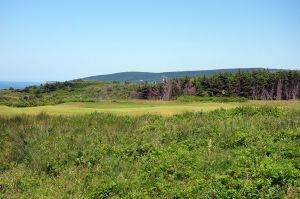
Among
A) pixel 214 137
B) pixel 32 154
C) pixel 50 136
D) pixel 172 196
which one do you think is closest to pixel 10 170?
pixel 32 154

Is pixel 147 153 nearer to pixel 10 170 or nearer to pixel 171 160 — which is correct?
pixel 171 160

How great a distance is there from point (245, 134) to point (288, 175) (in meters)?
4.83

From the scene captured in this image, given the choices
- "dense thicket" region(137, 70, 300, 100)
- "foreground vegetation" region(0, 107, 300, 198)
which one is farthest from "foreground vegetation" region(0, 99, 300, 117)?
"dense thicket" region(137, 70, 300, 100)

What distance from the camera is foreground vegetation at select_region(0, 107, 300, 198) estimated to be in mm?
9026

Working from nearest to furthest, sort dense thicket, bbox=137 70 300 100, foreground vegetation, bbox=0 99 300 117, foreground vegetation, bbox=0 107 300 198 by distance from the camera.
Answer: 1. foreground vegetation, bbox=0 107 300 198
2. foreground vegetation, bbox=0 99 300 117
3. dense thicket, bbox=137 70 300 100

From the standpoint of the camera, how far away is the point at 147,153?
1293 cm

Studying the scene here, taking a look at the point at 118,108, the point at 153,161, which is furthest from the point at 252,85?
the point at 153,161

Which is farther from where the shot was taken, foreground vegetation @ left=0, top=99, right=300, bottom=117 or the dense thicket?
the dense thicket

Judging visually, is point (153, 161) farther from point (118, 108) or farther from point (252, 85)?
point (252, 85)

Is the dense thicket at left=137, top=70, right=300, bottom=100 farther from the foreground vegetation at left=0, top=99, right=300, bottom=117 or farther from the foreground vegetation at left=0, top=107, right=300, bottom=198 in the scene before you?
the foreground vegetation at left=0, top=107, right=300, bottom=198

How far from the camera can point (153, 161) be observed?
11766 mm

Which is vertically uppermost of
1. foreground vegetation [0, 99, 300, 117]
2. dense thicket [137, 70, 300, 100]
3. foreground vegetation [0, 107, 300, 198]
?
foreground vegetation [0, 107, 300, 198]

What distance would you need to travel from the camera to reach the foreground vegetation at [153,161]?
355 inches

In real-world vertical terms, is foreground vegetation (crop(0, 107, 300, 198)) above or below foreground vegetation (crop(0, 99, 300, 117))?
above
